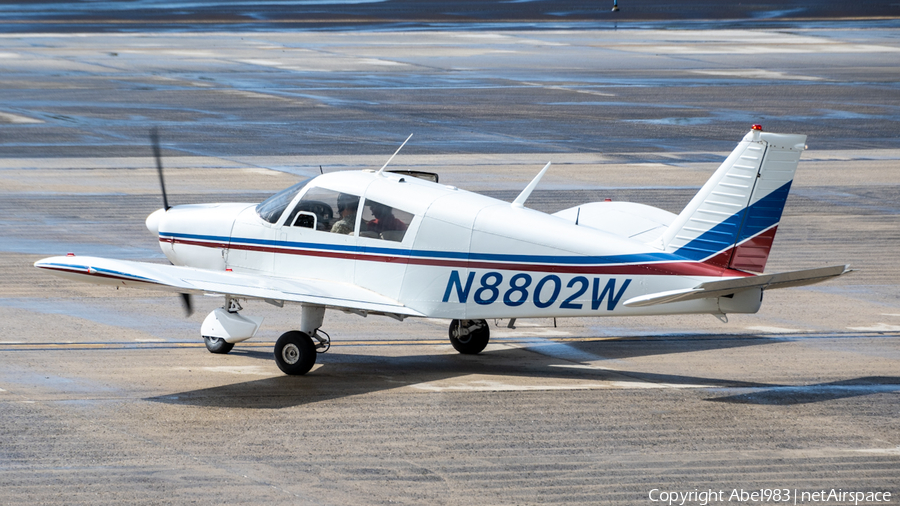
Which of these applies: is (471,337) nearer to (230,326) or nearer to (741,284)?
(230,326)

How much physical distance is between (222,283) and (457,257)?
9.30 ft

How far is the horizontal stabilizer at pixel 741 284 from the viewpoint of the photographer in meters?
11.1

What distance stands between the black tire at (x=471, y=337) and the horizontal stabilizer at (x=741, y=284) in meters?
2.69

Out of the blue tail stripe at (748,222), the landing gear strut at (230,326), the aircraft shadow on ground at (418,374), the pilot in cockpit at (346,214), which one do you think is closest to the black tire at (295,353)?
the aircraft shadow on ground at (418,374)

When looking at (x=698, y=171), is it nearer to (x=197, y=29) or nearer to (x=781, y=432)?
(x=781, y=432)

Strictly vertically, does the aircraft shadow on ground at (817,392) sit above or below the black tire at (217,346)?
above

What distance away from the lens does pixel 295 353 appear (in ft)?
44.3

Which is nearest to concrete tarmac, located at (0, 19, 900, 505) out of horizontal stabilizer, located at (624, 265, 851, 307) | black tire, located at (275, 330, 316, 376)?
black tire, located at (275, 330, 316, 376)

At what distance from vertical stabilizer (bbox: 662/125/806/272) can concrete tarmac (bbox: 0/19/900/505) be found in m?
1.71

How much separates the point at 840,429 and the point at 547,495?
12.1 ft

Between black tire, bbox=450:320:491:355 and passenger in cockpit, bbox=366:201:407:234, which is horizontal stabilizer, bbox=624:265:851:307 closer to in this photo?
black tire, bbox=450:320:491:355

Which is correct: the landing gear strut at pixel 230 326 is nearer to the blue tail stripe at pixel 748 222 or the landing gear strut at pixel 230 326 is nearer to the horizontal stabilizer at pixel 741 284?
the horizontal stabilizer at pixel 741 284

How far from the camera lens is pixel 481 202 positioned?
535 inches

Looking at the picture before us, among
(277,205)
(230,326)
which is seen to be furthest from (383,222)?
(230,326)
